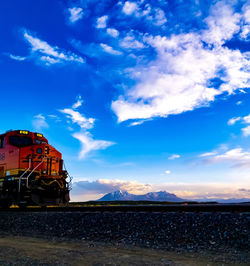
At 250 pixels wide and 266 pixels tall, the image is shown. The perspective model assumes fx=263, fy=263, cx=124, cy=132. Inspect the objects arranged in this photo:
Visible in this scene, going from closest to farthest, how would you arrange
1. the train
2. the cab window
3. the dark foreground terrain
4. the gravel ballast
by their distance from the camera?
1. the dark foreground terrain
2. the gravel ballast
3. the train
4. the cab window

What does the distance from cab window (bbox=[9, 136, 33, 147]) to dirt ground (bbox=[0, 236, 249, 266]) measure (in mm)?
8072

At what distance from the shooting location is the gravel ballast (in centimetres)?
600

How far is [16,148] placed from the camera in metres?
13.4

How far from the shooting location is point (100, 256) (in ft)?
17.8

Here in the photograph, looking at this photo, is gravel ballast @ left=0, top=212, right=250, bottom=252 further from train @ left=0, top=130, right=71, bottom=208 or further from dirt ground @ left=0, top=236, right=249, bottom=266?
train @ left=0, top=130, right=71, bottom=208

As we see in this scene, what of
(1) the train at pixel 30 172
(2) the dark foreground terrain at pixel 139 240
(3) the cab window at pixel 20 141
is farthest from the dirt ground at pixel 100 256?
(3) the cab window at pixel 20 141

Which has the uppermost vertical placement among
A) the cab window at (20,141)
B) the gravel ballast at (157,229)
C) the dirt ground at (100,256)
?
the cab window at (20,141)

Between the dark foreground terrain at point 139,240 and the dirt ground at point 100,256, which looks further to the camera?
the dark foreground terrain at point 139,240

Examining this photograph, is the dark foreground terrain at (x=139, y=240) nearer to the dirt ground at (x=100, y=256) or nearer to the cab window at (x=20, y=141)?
the dirt ground at (x=100, y=256)

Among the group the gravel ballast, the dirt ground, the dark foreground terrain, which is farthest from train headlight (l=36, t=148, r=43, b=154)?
the dirt ground

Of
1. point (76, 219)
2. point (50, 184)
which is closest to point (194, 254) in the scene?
point (76, 219)

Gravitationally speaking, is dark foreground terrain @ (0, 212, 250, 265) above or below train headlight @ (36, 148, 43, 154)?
below

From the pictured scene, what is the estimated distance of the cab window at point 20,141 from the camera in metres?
13.9

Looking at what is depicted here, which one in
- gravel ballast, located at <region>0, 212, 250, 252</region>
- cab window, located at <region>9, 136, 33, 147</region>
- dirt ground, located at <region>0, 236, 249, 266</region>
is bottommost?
dirt ground, located at <region>0, 236, 249, 266</region>
